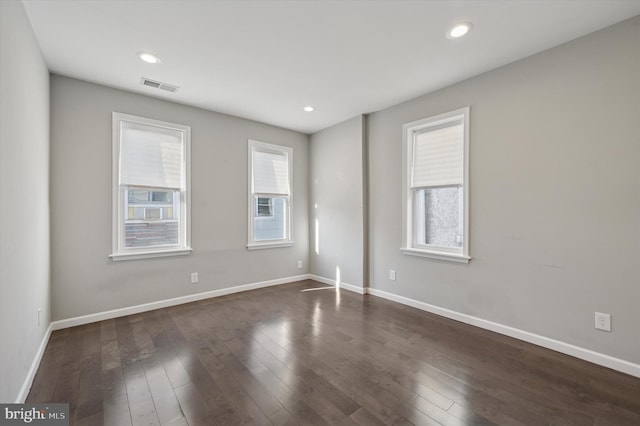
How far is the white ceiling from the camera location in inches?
81.2

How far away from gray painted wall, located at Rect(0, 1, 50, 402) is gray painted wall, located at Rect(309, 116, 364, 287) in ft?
11.7

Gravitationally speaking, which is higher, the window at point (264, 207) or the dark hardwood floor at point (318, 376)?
the window at point (264, 207)

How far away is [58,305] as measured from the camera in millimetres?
2986

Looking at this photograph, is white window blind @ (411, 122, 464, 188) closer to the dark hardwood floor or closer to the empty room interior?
the empty room interior

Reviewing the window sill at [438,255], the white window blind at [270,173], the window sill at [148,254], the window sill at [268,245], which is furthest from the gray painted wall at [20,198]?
the window sill at [438,255]

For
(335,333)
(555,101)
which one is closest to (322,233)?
(335,333)

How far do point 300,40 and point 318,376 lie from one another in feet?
9.12

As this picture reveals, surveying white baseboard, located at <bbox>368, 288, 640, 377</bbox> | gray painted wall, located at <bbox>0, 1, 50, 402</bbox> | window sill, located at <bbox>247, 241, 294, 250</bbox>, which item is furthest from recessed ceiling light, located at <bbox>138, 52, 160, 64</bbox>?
white baseboard, located at <bbox>368, 288, 640, 377</bbox>

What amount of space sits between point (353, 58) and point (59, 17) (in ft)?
7.89

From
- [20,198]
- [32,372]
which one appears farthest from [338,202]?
[32,372]

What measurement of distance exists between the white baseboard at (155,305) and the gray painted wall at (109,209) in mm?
55

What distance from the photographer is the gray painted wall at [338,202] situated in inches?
171

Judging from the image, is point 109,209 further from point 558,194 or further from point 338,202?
point 558,194

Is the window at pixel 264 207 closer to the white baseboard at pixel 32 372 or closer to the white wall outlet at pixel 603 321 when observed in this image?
the white baseboard at pixel 32 372
